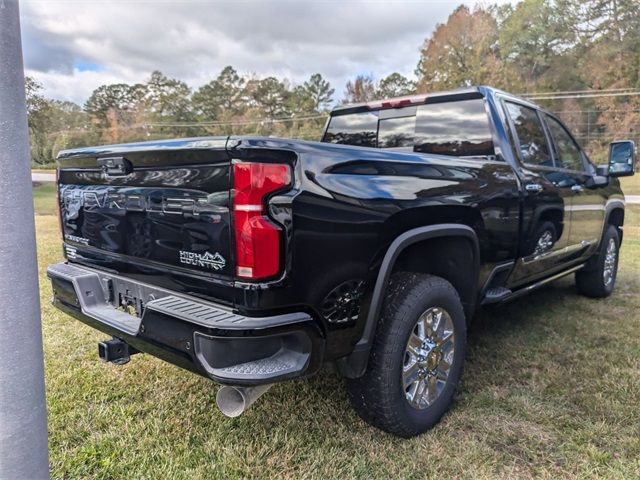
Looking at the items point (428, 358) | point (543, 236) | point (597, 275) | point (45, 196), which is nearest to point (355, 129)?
point (543, 236)

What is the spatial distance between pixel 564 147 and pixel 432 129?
1621 millimetres

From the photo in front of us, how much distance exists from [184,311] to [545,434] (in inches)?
80.4

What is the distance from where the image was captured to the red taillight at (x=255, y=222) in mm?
1812

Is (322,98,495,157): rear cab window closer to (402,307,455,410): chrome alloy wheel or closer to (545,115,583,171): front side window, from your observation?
(545,115,583,171): front side window

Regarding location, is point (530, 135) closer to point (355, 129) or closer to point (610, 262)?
point (355, 129)

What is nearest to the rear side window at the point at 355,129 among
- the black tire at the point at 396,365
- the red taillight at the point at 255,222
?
the black tire at the point at 396,365

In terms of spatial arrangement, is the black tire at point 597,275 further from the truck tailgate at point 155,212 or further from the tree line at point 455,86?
the tree line at point 455,86

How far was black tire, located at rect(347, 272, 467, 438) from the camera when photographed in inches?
92.0

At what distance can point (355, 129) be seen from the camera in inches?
167

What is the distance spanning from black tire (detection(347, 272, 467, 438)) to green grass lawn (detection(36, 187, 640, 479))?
0.14 meters

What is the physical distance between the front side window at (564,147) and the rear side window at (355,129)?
1.57 m

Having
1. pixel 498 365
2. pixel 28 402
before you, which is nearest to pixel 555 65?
pixel 498 365

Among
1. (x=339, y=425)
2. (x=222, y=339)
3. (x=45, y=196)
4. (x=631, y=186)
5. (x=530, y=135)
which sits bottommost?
(x=45, y=196)

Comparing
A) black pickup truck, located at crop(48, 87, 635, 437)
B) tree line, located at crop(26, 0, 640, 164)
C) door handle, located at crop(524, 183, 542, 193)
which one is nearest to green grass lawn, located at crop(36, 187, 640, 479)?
black pickup truck, located at crop(48, 87, 635, 437)
